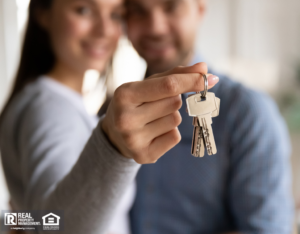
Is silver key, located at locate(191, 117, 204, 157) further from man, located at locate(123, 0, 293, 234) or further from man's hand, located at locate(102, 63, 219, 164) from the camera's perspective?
man, located at locate(123, 0, 293, 234)

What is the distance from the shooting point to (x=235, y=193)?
539 millimetres

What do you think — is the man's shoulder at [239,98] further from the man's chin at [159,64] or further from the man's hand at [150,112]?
the man's hand at [150,112]

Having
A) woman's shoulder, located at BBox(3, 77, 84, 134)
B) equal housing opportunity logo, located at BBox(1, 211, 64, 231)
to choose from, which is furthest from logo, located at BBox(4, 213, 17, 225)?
woman's shoulder, located at BBox(3, 77, 84, 134)

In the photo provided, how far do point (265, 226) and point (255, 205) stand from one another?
39 mm

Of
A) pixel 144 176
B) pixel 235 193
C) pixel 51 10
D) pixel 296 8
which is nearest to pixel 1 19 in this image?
pixel 51 10

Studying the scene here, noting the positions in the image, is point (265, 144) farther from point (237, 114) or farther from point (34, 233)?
point (34, 233)

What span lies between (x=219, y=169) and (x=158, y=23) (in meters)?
0.28

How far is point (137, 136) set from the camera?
8.5 inches

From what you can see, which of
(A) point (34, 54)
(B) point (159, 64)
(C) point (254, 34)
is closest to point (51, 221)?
(A) point (34, 54)

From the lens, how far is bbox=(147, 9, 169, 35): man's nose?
472 millimetres

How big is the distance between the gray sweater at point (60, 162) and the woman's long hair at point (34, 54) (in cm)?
1

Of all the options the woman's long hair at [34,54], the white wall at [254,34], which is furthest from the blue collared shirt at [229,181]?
the white wall at [254,34]

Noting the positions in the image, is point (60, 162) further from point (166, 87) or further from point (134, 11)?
point (134, 11)

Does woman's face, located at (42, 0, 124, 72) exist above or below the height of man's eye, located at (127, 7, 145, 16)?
below
